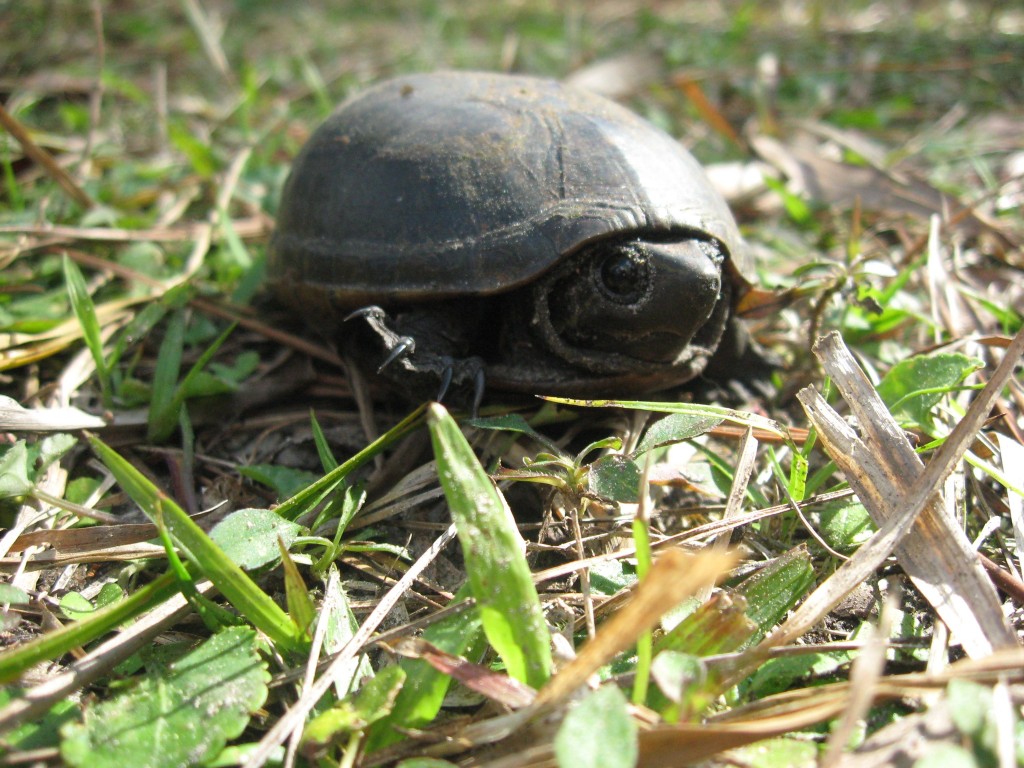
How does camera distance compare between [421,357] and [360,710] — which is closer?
[360,710]

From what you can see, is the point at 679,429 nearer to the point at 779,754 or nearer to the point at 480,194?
the point at 779,754

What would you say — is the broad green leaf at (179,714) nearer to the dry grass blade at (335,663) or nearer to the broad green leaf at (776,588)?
the dry grass blade at (335,663)

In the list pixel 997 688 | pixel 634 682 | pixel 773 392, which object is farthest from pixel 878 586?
pixel 773 392

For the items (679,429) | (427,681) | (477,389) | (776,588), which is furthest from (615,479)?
(427,681)

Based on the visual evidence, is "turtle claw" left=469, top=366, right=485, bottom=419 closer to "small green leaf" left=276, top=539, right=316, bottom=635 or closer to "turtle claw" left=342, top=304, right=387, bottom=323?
"turtle claw" left=342, top=304, right=387, bottom=323

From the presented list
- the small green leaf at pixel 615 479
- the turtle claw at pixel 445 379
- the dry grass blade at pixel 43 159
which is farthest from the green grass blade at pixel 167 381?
the small green leaf at pixel 615 479

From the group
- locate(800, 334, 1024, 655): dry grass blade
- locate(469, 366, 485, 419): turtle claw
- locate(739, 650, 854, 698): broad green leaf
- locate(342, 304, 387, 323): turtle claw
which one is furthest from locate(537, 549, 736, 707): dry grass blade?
locate(342, 304, 387, 323): turtle claw
